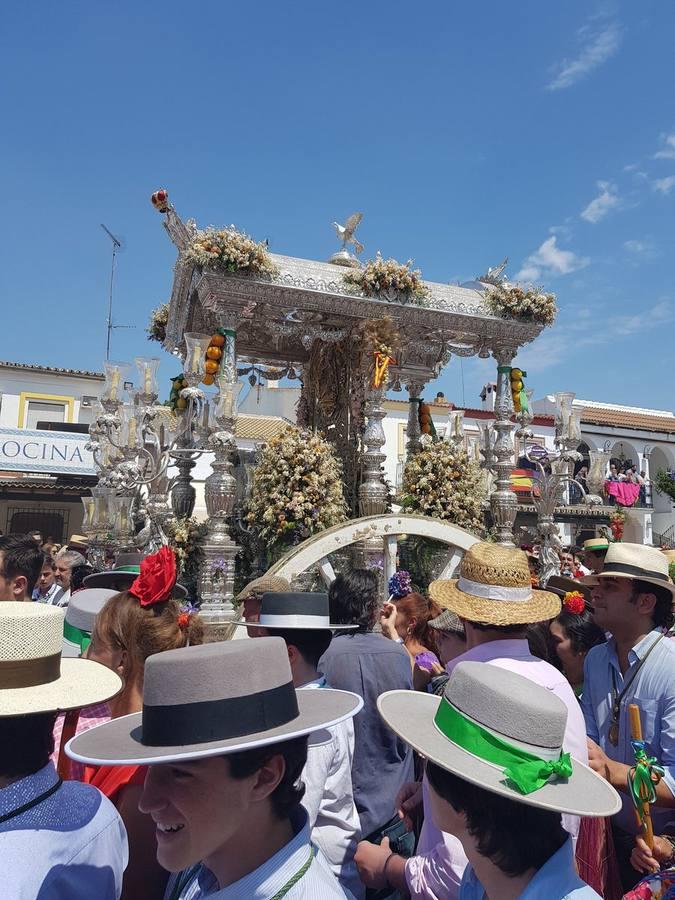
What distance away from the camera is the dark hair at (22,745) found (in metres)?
1.71

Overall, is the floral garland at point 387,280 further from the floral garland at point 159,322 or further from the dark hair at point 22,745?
the dark hair at point 22,745

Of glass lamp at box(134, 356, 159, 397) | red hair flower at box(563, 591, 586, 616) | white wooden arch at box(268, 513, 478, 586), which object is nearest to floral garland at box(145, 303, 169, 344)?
glass lamp at box(134, 356, 159, 397)

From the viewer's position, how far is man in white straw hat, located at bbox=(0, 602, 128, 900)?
1.54m

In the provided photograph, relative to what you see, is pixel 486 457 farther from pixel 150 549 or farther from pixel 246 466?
pixel 150 549

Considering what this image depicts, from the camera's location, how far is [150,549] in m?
9.30

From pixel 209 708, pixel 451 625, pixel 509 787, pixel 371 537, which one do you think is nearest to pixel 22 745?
pixel 209 708

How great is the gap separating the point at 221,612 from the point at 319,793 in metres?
6.59

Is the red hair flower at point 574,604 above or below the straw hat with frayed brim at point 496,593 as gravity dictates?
below

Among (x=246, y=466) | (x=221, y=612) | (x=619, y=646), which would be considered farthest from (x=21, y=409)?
(x=619, y=646)

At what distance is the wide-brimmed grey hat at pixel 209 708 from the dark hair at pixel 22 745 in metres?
0.18

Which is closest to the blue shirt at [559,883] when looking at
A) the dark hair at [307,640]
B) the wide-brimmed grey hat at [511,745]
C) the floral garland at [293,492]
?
the wide-brimmed grey hat at [511,745]

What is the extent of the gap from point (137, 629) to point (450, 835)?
149 centimetres

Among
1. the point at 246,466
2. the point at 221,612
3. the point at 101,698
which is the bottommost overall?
the point at 221,612

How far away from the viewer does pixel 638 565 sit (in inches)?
130
